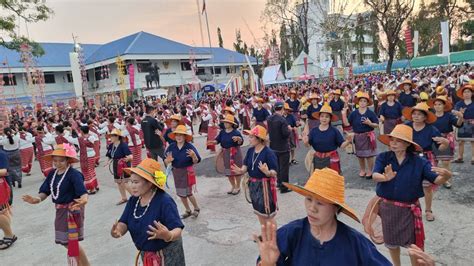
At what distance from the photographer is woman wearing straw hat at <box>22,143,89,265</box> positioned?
4238 mm

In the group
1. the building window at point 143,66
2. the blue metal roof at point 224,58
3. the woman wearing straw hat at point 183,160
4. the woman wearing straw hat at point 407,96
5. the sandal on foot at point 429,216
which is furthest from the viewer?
the blue metal roof at point 224,58

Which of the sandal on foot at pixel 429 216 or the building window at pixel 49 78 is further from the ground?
the building window at pixel 49 78

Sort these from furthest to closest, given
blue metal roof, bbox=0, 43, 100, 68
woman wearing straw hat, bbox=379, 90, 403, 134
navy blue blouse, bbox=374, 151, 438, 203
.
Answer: blue metal roof, bbox=0, 43, 100, 68 → woman wearing straw hat, bbox=379, 90, 403, 134 → navy blue blouse, bbox=374, 151, 438, 203

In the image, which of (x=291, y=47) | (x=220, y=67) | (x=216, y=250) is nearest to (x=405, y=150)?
(x=216, y=250)

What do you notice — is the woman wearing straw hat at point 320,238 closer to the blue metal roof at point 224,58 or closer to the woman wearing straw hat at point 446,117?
the woman wearing straw hat at point 446,117

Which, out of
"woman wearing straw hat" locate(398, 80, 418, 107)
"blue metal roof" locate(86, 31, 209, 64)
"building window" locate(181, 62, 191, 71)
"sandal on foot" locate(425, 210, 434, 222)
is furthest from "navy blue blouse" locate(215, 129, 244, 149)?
"building window" locate(181, 62, 191, 71)

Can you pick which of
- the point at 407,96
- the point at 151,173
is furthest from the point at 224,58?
the point at 151,173

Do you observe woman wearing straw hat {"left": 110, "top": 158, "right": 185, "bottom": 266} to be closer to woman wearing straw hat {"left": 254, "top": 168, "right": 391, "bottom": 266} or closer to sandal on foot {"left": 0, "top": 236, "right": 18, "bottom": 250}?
woman wearing straw hat {"left": 254, "top": 168, "right": 391, "bottom": 266}

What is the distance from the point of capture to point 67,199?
4.29m

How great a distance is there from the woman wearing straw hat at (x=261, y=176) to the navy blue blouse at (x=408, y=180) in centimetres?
165

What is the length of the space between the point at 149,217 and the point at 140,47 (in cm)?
3275

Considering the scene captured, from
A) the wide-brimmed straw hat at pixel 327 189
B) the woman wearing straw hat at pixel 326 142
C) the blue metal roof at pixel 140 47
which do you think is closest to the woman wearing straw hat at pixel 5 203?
the woman wearing straw hat at pixel 326 142

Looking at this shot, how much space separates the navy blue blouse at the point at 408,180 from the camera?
3.48 m

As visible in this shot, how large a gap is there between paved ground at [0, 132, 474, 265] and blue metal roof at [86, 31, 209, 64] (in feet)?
87.6
